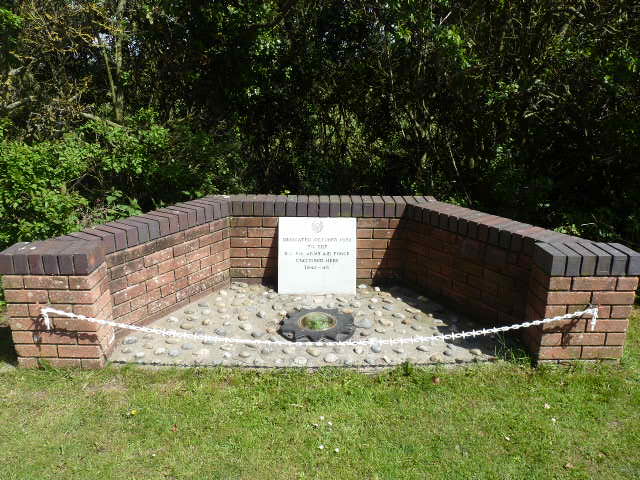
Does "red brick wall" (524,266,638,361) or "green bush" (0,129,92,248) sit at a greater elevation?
"green bush" (0,129,92,248)

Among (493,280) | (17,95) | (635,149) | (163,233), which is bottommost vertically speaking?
(493,280)

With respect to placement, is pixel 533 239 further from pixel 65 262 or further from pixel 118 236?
pixel 65 262

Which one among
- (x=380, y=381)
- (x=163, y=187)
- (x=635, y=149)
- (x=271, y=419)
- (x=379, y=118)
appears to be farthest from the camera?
(x=379, y=118)

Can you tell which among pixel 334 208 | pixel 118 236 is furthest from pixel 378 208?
pixel 118 236

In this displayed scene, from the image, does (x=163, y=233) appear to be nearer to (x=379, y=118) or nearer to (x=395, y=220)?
(x=395, y=220)

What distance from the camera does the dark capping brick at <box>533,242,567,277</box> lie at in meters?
3.48

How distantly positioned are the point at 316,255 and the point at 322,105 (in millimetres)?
3731

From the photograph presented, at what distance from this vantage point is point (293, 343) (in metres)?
3.57

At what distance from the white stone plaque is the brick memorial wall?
0.13 m

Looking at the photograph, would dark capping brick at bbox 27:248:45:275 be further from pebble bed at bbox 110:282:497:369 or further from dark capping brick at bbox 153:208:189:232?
dark capping brick at bbox 153:208:189:232

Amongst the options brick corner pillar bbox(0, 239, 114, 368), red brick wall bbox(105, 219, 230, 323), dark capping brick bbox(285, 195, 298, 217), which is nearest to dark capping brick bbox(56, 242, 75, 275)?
brick corner pillar bbox(0, 239, 114, 368)

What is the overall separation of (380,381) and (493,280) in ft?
4.87

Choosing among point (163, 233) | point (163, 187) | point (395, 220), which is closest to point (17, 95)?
point (163, 187)

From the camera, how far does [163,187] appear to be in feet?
22.8
